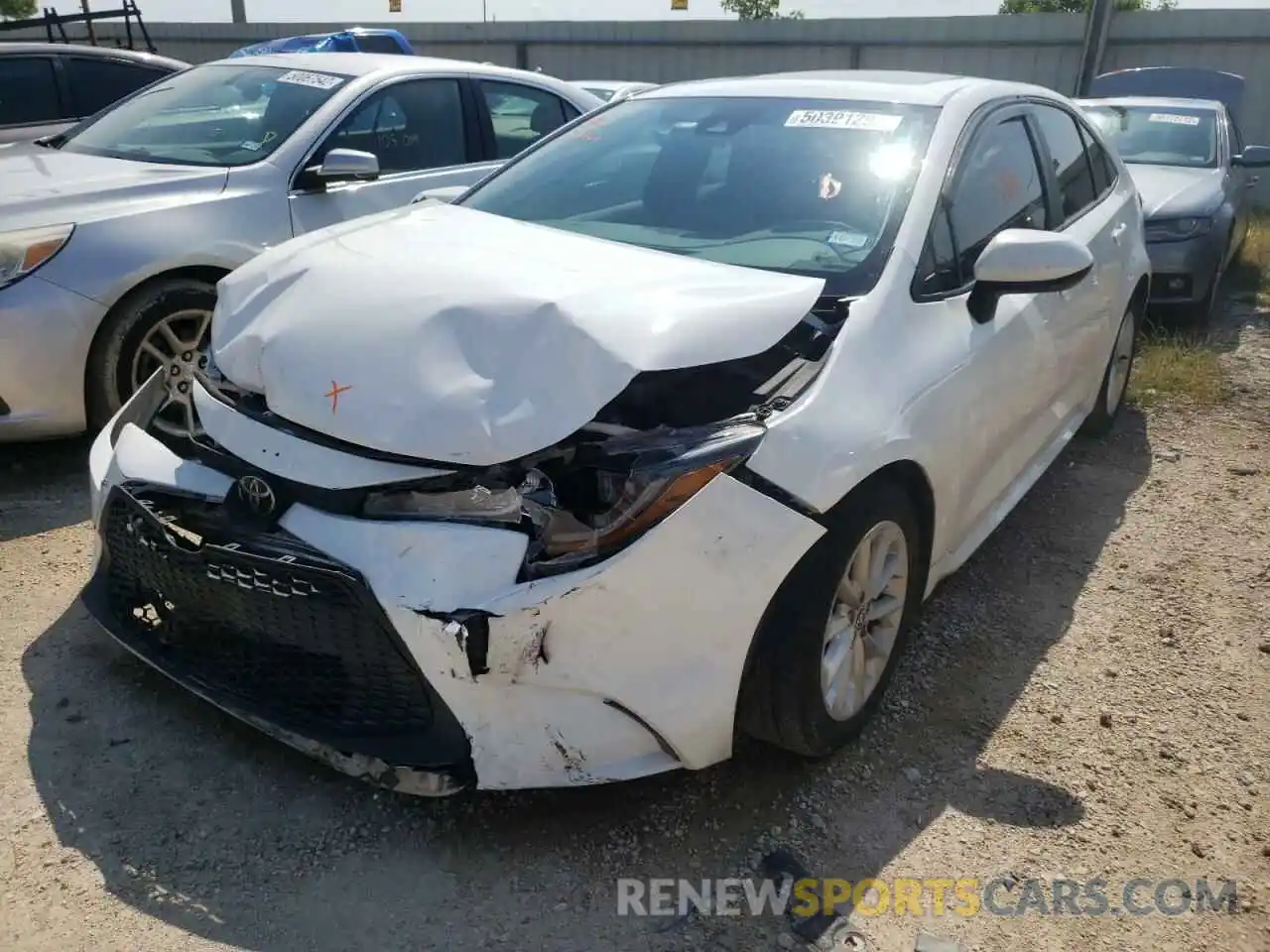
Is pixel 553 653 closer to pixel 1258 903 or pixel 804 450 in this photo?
pixel 804 450

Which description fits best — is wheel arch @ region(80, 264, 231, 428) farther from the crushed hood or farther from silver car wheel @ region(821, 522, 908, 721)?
silver car wheel @ region(821, 522, 908, 721)

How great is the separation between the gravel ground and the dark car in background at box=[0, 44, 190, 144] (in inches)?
167

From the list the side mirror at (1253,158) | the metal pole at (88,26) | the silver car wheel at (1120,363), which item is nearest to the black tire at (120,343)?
the silver car wheel at (1120,363)

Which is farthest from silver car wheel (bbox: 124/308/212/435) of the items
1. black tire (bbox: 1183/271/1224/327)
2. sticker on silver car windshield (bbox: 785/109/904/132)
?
black tire (bbox: 1183/271/1224/327)

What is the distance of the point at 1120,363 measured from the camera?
4945mm

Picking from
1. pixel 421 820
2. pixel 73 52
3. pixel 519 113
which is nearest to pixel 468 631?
pixel 421 820

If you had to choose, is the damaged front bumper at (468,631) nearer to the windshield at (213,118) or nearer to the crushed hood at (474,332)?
the crushed hood at (474,332)

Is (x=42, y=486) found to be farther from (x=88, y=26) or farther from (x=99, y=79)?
(x=88, y=26)

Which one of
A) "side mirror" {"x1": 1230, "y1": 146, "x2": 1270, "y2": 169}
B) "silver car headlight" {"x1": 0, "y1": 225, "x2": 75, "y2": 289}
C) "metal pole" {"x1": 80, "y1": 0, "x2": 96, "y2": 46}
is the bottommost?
"side mirror" {"x1": 1230, "y1": 146, "x2": 1270, "y2": 169}

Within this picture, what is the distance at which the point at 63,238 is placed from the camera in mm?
3902

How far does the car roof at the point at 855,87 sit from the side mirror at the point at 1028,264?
0.62 metres

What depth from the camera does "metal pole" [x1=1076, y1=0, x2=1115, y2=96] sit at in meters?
14.6

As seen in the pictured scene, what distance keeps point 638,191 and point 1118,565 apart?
219 cm

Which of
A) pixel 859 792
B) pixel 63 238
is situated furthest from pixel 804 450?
pixel 63 238
